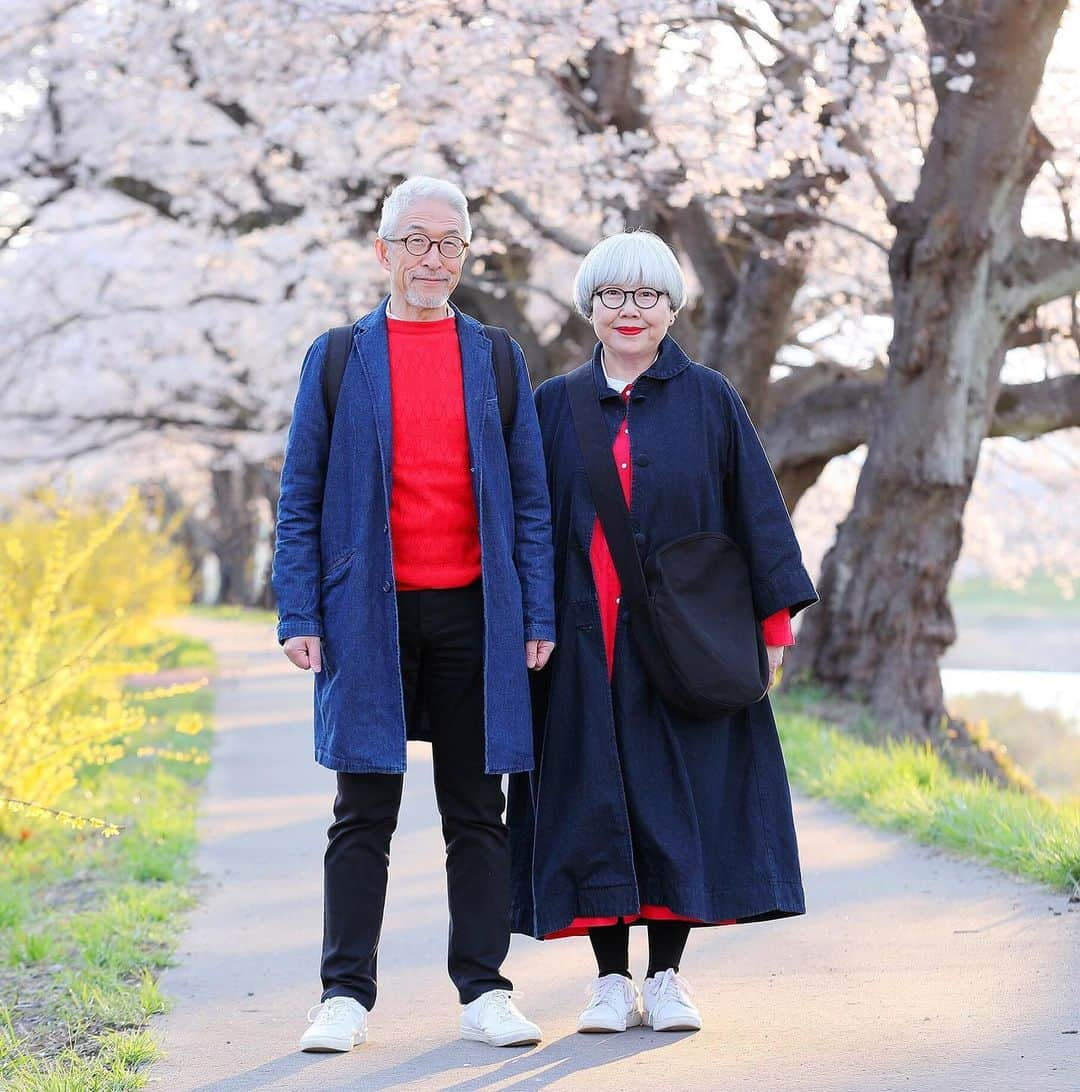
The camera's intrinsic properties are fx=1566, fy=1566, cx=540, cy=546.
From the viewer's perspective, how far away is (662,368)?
363cm

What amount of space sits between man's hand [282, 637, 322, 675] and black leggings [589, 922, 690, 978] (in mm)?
875

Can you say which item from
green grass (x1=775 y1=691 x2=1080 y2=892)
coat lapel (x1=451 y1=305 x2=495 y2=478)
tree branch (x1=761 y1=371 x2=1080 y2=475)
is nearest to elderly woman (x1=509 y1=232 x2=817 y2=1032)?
coat lapel (x1=451 y1=305 x2=495 y2=478)

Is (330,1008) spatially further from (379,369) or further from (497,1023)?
(379,369)

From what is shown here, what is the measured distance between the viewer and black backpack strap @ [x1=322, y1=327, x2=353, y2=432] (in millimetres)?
3516

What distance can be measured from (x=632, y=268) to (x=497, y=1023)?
169 centimetres

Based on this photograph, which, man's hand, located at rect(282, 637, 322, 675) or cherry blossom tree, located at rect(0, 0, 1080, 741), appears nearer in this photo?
man's hand, located at rect(282, 637, 322, 675)

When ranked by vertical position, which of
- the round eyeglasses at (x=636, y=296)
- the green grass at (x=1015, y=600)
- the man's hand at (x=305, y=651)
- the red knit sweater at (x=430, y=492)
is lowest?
the green grass at (x=1015, y=600)

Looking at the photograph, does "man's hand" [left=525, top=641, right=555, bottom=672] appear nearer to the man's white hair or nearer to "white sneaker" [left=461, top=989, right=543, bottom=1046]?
"white sneaker" [left=461, top=989, right=543, bottom=1046]

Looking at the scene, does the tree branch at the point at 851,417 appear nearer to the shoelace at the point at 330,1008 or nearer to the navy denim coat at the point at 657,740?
the navy denim coat at the point at 657,740

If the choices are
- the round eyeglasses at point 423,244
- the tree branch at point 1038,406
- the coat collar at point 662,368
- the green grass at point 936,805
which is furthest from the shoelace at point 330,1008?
the tree branch at point 1038,406

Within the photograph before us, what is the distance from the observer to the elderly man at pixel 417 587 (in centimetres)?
340

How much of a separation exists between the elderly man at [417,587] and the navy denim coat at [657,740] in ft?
0.30

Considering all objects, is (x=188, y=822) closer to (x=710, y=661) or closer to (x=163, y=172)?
(x=710, y=661)

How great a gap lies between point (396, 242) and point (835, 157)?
6901mm
